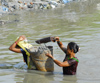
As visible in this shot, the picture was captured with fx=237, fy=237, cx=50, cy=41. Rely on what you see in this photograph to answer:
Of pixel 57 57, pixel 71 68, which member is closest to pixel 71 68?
pixel 71 68

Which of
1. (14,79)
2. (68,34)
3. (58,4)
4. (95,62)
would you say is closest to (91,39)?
(68,34)

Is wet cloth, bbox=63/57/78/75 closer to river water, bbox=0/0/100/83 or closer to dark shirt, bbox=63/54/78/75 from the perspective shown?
dark shirt, bbox=63/54/78/75

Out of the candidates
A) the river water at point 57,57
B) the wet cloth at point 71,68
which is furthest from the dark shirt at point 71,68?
the river water at point 57,57

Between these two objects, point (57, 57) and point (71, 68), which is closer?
point (71, 68)

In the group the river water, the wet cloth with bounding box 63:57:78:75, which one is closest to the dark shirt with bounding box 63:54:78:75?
the wet cloth with bounding box 63:57:78:75

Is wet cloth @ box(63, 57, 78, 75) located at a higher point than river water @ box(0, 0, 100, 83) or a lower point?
higher

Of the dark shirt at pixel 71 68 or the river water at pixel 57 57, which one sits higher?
the dark shirt at pixel 71 68

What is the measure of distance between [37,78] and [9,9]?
58.4 ft

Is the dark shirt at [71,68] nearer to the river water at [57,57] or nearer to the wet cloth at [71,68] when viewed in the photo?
the wet cloth at [71,68]

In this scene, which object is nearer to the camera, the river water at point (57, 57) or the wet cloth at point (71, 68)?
the wet cloth at point (71, 68)

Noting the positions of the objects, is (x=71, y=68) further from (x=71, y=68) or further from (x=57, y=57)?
(x=57, y=57)

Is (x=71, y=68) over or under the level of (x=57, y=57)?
over

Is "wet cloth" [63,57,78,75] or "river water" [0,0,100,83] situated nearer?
"wet cloth" [63,57,78,75]

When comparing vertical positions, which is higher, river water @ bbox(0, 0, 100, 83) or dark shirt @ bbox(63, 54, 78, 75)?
dark shirt @ bbox(63, 54, 78, 75)
